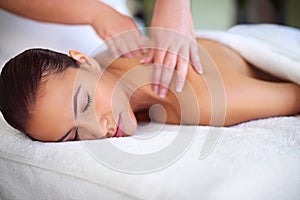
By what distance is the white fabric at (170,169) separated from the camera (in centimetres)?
53

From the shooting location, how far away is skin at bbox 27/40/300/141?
695 millimetres

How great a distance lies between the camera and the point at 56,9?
83 cm

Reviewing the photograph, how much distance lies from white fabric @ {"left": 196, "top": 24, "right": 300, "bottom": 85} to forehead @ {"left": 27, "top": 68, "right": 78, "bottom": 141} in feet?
1.32

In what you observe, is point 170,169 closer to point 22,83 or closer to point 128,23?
point 22,83

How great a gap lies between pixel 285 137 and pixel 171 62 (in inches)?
9.6

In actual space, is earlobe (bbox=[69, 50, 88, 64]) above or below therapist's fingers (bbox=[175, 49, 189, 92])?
above

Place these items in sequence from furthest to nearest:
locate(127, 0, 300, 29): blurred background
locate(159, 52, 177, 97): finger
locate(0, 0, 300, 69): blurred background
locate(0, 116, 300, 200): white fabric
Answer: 1. locate(127, 0, 300, 29): blurred background
2. locate(0, 0, 300, 69): blurred background
3. locate(159, 52, 177, 97): finger
4. locate(0, 116, 300, 200): white fabric

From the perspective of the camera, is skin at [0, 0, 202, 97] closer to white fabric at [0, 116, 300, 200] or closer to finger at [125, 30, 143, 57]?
finger at [125, 30, 143, 57]

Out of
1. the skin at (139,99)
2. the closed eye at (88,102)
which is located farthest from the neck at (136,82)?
the closed eye at (88,102)

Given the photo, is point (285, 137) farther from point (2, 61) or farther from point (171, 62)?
point (2, 61)

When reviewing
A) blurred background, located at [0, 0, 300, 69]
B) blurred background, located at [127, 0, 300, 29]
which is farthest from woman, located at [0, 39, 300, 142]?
blurred background, located at [127, 0, 300, 29]

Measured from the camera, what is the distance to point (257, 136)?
0.63 meters

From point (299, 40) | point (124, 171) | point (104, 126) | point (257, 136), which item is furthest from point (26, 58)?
point (299, 40)

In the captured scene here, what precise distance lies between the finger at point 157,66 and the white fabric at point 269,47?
223 mm
